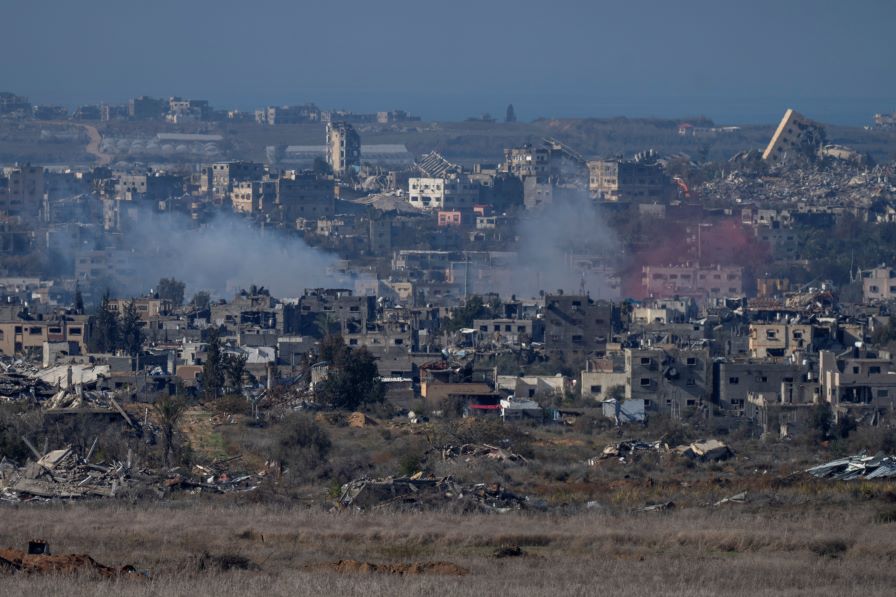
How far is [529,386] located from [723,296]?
2374cm

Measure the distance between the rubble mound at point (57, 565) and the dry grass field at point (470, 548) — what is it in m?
0.19

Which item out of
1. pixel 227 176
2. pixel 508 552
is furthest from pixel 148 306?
pixel 227 176

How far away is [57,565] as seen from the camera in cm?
1441

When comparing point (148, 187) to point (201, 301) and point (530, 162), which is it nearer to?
point (530, 162)

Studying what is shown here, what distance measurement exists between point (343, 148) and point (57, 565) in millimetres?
93477

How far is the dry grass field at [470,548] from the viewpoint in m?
14.1

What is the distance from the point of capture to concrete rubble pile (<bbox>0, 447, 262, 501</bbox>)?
19422 millimetres

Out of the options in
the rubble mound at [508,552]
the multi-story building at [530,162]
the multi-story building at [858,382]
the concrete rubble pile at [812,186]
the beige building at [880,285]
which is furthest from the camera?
the multi-story building at [530,162]

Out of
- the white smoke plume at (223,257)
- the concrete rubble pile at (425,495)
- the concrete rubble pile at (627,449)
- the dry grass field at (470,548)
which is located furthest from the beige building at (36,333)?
the dry grass field at (470,548)

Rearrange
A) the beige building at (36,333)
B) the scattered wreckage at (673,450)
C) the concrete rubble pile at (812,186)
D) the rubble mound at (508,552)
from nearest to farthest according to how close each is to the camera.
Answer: the rubble mound at (508,552) → the scattered wreckage at (673,450) → the beige building at (36,333) → the concrete rubble pile at (812,186)

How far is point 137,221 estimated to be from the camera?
79.0m

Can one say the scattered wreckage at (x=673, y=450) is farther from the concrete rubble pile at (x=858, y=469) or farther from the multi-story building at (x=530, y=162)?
the multi-story building at (x=530, y=162)

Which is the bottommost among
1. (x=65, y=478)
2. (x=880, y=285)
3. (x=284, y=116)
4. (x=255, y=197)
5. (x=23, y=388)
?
(x=880, y=285)

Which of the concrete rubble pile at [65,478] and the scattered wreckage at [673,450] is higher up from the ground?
the concrete rubble pile at [65,478]
